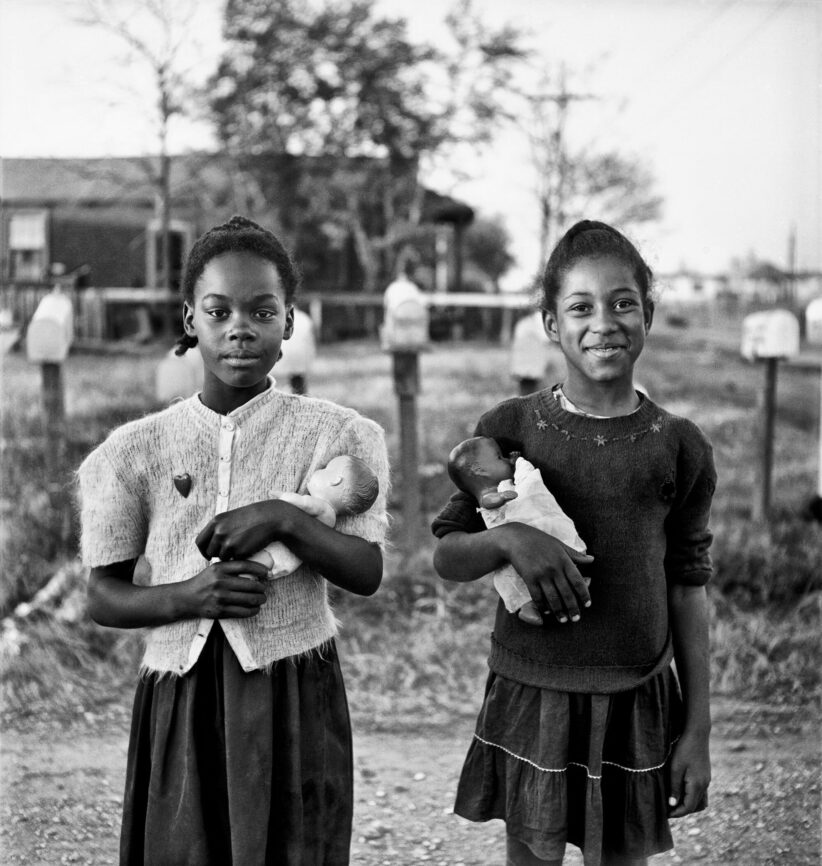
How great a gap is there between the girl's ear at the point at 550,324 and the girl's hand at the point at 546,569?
379 mm

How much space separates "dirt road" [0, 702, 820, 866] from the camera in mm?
2357

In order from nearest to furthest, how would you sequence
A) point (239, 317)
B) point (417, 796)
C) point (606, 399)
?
point (239, 317) → point (606, 399) → point (417, 796)

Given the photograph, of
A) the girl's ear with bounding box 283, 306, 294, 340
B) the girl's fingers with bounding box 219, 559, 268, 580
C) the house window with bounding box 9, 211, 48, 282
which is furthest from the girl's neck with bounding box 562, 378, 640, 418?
the house window with bounding box 9, 211, 48, 282

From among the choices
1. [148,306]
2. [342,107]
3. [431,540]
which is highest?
[342,107]

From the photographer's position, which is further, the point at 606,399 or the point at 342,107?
the point at 342,107

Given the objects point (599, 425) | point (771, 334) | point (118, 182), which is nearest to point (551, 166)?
point (771, 334)

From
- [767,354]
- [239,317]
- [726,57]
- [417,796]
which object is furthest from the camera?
[767,354]

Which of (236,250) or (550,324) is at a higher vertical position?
(236,250)

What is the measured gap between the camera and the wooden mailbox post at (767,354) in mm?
3859

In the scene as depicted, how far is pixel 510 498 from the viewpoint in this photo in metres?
1.50

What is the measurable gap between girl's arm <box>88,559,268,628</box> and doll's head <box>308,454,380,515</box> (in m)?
0.16

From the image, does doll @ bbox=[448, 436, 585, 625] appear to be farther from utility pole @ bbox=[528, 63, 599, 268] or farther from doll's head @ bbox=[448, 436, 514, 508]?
utility pole @ bbox=[528, 63, 599, 268]

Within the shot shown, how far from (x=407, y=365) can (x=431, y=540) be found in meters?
0.71

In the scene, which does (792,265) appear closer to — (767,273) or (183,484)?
(767,273)
